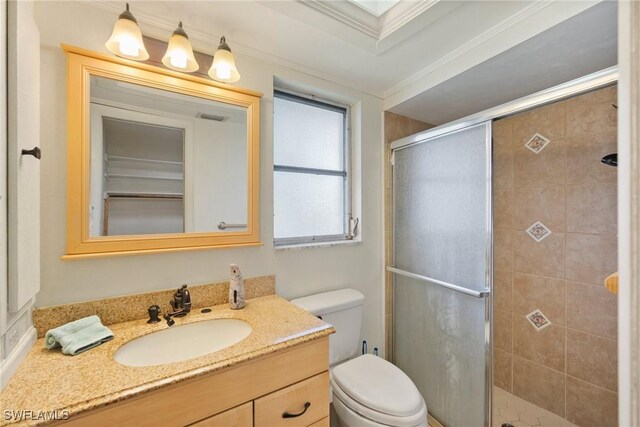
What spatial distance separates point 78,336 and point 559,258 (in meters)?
2.53

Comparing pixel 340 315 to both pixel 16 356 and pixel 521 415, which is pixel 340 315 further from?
pixel 521 415

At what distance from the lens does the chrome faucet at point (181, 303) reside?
1.15 meters

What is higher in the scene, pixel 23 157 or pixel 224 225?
pixel 23 157

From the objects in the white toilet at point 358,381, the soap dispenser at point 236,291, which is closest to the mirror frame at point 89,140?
the soap dispenser at point 236,291

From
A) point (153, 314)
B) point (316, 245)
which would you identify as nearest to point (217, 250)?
point (153, 314)

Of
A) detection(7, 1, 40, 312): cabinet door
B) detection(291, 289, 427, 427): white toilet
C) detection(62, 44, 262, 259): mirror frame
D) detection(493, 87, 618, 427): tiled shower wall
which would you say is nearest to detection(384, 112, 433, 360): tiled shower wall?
detection(291, 289, 427, 427): white toilet

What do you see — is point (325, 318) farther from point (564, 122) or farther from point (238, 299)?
point (564, 122)

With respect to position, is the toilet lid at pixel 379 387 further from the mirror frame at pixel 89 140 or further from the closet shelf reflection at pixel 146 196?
the closet shelf reflection at pixel 146 196

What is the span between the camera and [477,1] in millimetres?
1101

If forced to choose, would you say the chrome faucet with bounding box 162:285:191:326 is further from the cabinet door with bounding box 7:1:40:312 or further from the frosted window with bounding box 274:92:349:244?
the frosted window with bounding box 274:92:349:244

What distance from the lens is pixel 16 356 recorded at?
2.55ft

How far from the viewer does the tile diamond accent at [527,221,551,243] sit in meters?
1.81

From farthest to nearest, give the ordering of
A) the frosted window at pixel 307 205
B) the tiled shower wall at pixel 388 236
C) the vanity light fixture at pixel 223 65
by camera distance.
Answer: the tiled shower wall at pixel 388 236
the frosted window at pixel 307 205
the vanity light fixture at pixel 223 65

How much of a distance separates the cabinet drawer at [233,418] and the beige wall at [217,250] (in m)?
0.62
